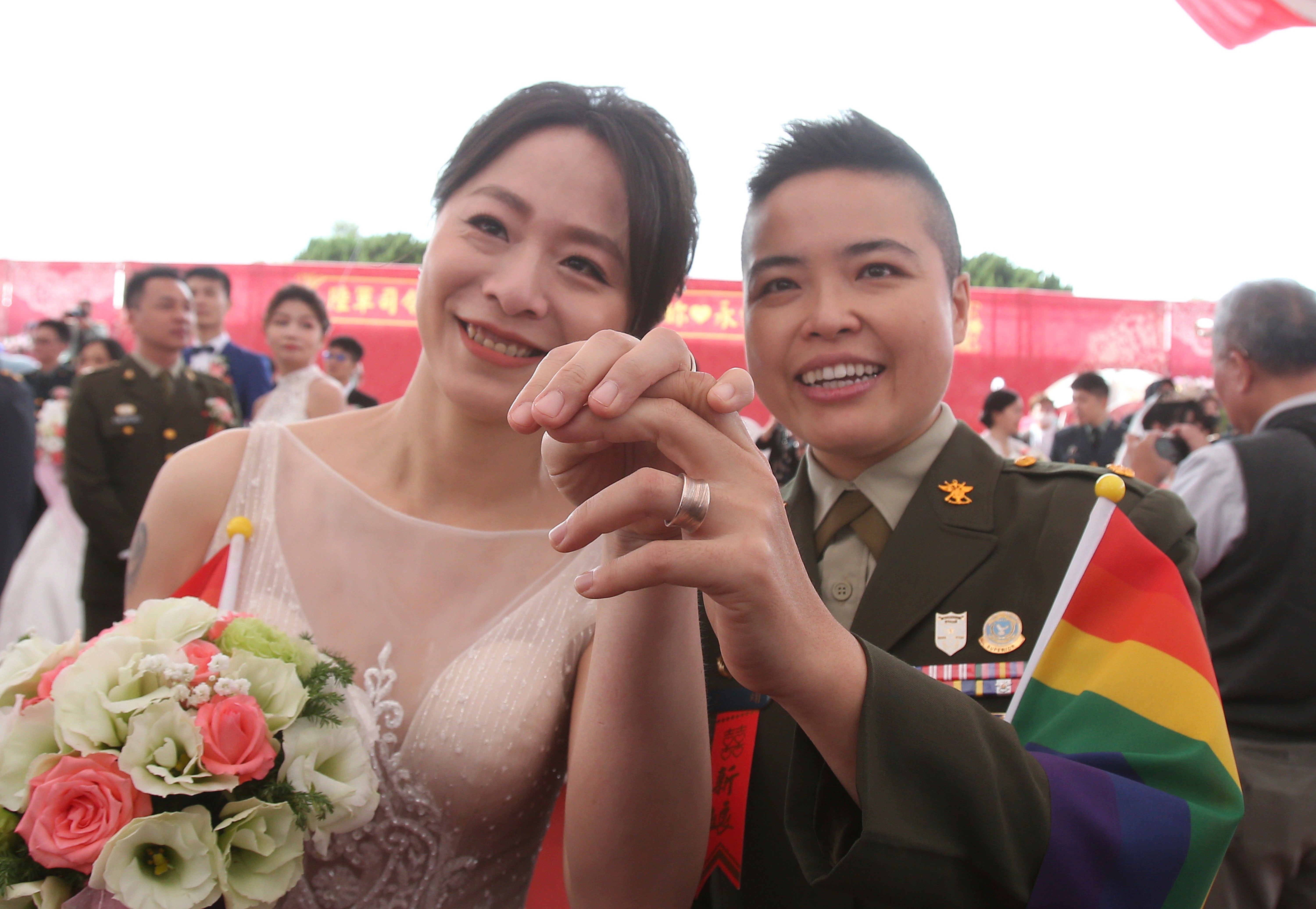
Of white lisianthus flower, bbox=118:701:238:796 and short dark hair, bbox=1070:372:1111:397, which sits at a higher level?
short dark hair, bbox=1070:372:1111:397

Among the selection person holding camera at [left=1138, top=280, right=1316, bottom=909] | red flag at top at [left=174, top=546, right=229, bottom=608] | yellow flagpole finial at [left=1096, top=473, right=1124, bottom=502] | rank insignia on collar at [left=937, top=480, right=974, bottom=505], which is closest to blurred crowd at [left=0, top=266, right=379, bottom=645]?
red flag at top at [left=174, top=546, right=229, bottom=608]

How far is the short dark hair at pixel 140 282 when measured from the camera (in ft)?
14.0

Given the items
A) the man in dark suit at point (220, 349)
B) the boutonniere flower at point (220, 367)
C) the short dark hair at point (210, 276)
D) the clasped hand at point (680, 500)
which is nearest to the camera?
the clasped hand at point (680, 500)

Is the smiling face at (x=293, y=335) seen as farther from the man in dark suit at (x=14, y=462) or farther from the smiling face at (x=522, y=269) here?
the smiling face at (x=522, y=269)

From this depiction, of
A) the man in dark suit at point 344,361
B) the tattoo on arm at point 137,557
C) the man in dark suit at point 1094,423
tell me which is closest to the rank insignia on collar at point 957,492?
the tattoo on arm at point 137,557

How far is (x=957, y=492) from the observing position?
4.98 feet

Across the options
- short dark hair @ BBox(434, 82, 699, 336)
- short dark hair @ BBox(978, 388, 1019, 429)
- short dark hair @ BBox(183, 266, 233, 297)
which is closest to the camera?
short dark hair @ BBox(434, 82, 699, 336)

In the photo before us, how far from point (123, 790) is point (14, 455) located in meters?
4.06

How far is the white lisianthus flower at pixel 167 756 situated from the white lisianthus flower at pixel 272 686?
0.28ft

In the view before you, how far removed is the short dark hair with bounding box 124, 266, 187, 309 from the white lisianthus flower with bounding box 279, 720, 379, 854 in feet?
12.1

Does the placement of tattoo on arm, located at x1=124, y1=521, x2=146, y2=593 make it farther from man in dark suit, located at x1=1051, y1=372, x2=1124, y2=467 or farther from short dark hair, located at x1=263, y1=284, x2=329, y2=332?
man in dark suit, located at x1=1051, y1=372, x2=1124, y2=467

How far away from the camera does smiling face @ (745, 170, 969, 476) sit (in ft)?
4.89

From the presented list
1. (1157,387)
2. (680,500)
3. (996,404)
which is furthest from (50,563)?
(1157,387)

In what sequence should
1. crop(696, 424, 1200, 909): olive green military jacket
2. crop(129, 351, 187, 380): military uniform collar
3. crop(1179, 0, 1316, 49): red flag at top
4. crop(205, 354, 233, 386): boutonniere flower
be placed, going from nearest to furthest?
crop(696, 424, 1200, 909): olive green military jacket
crop(1179, 0, 1316, 49): red flag at top
crop(129, 351, 187, 380): military uniform collar
crop(205, 354, 233, 386): boutonniere flower
